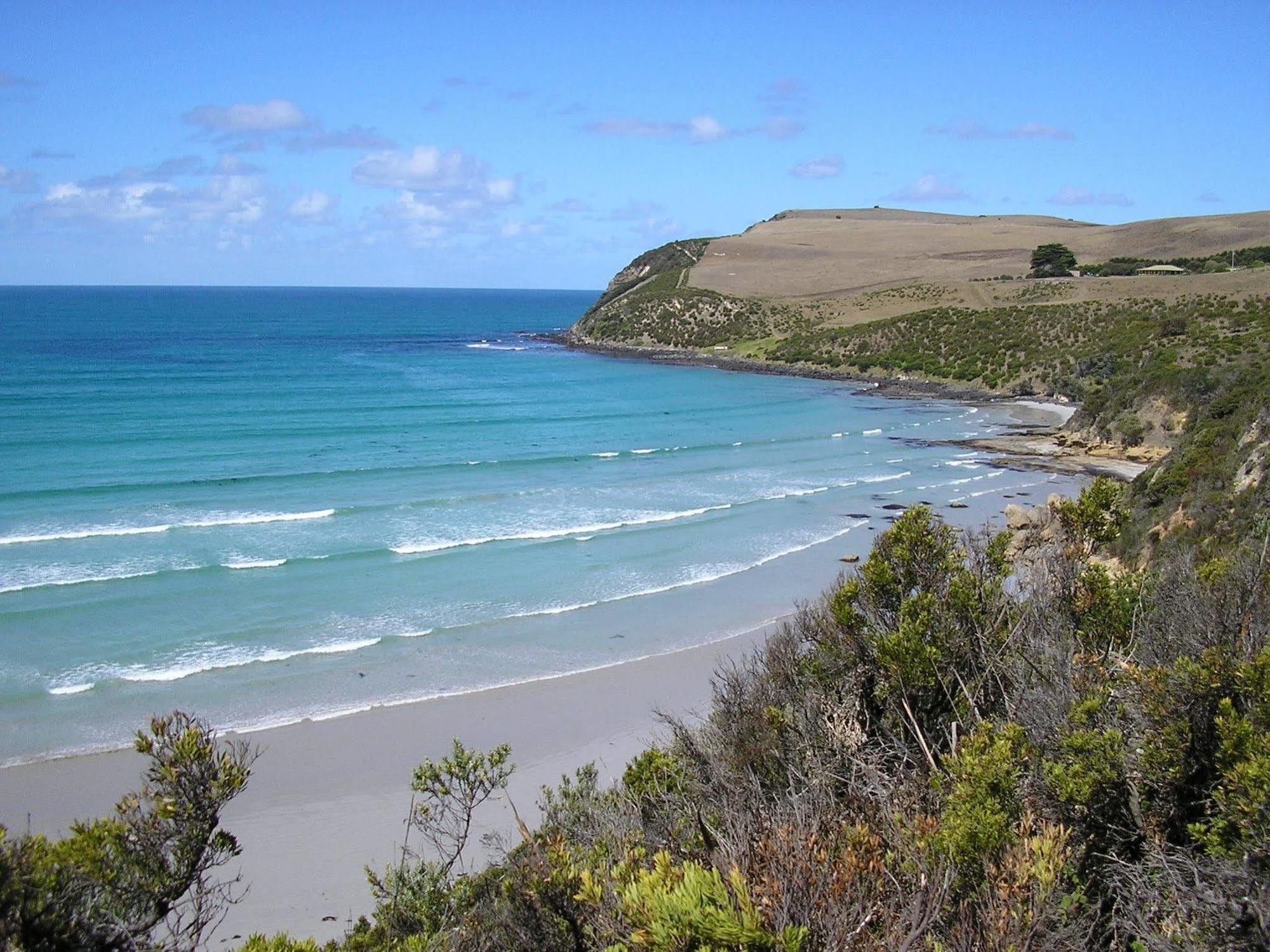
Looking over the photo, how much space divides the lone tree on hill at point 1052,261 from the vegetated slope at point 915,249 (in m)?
2.03

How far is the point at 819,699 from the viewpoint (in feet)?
30.3

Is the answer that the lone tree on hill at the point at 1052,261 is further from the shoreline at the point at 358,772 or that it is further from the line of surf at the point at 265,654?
the shoreline at the point at 358,772

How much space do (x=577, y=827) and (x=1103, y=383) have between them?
47.3 metres

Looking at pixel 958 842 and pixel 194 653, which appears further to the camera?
pixel 194 653

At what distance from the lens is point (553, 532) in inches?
1057

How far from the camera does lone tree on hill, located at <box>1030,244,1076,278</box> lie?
84.7 metres

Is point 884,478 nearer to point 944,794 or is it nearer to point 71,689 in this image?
point 71,689

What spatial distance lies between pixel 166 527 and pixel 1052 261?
82059 mm

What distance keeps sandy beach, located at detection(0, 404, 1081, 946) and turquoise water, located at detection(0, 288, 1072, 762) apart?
730 mm

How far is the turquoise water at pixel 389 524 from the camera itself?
17.5m

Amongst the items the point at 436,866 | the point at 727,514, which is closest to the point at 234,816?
the point at 436,866

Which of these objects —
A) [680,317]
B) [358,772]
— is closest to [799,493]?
[358,772]

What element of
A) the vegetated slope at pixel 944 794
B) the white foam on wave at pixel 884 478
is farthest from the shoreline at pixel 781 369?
the vegetated slope at pixel 944 794

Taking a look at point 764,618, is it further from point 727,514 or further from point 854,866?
point 854,866
